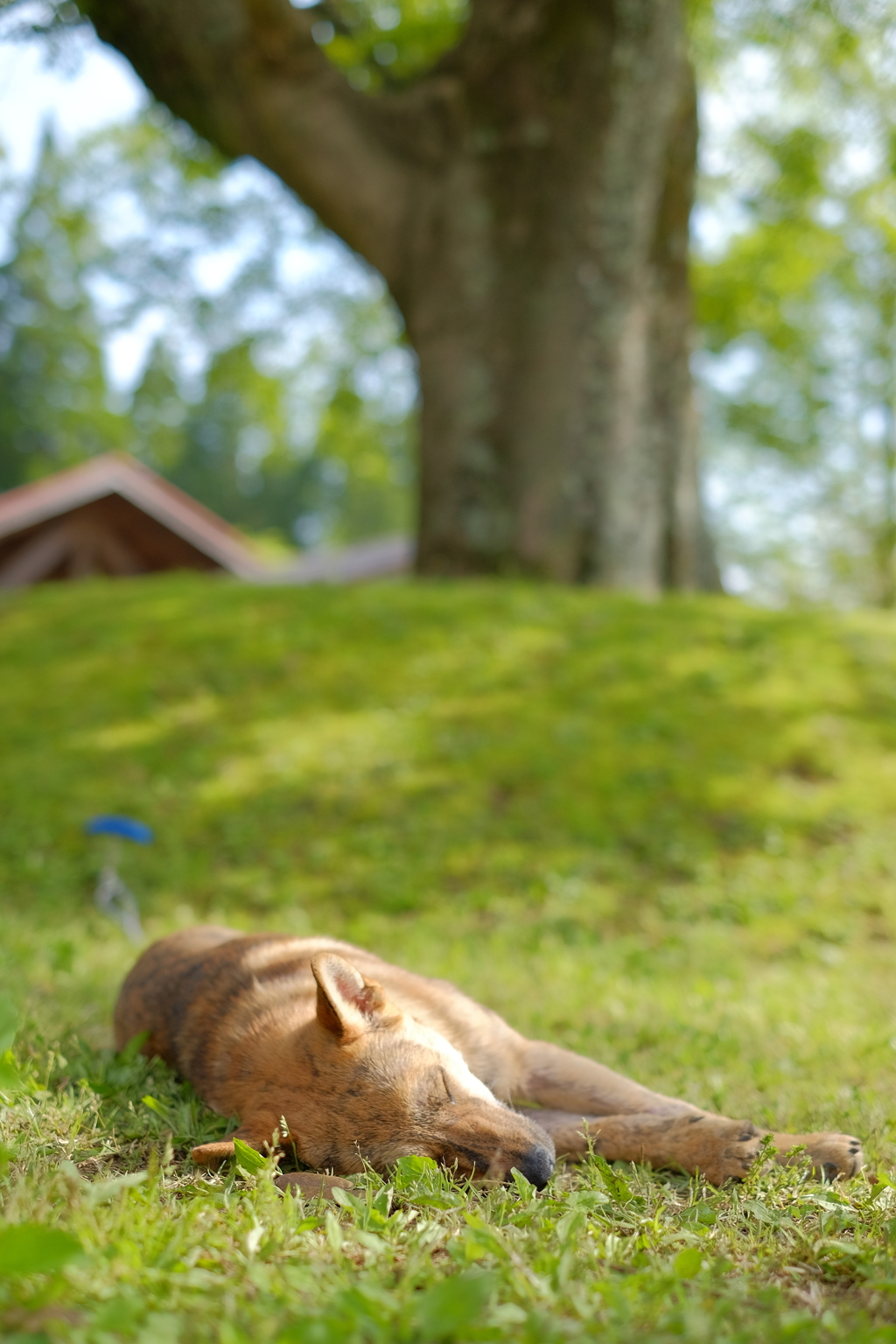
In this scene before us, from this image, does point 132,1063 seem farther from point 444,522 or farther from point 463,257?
point 463,257

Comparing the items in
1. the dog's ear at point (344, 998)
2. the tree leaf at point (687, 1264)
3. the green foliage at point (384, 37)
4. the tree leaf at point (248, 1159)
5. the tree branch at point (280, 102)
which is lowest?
the tree leaf at point (687, 1264)

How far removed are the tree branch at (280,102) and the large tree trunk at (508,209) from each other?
0.9 inches

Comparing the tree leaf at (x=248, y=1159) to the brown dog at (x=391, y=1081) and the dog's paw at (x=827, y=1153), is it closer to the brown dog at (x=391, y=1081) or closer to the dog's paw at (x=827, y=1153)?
the brown dog at (x=391, y=1081)

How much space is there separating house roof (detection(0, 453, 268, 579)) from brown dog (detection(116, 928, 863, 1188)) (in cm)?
1675

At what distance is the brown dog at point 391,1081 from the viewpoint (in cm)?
270

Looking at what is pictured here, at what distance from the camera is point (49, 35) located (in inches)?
383

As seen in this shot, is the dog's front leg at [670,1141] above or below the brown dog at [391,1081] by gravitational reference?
below

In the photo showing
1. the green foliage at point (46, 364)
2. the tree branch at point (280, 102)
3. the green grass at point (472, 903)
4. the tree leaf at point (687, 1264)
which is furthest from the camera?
the green foliage at point (46, 364)

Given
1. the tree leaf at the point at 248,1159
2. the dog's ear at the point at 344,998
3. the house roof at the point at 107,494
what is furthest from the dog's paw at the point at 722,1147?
the house roof at the point at 107,494

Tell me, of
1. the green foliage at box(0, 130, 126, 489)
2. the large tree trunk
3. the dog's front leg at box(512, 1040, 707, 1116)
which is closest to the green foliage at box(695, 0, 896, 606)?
the large tree trunk

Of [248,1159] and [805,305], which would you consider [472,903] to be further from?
[805,305]

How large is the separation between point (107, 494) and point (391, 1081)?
728 inches

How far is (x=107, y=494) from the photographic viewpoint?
19.5 meters

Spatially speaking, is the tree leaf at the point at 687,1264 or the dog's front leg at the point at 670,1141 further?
the dog's front leg at the point at 670,1141
